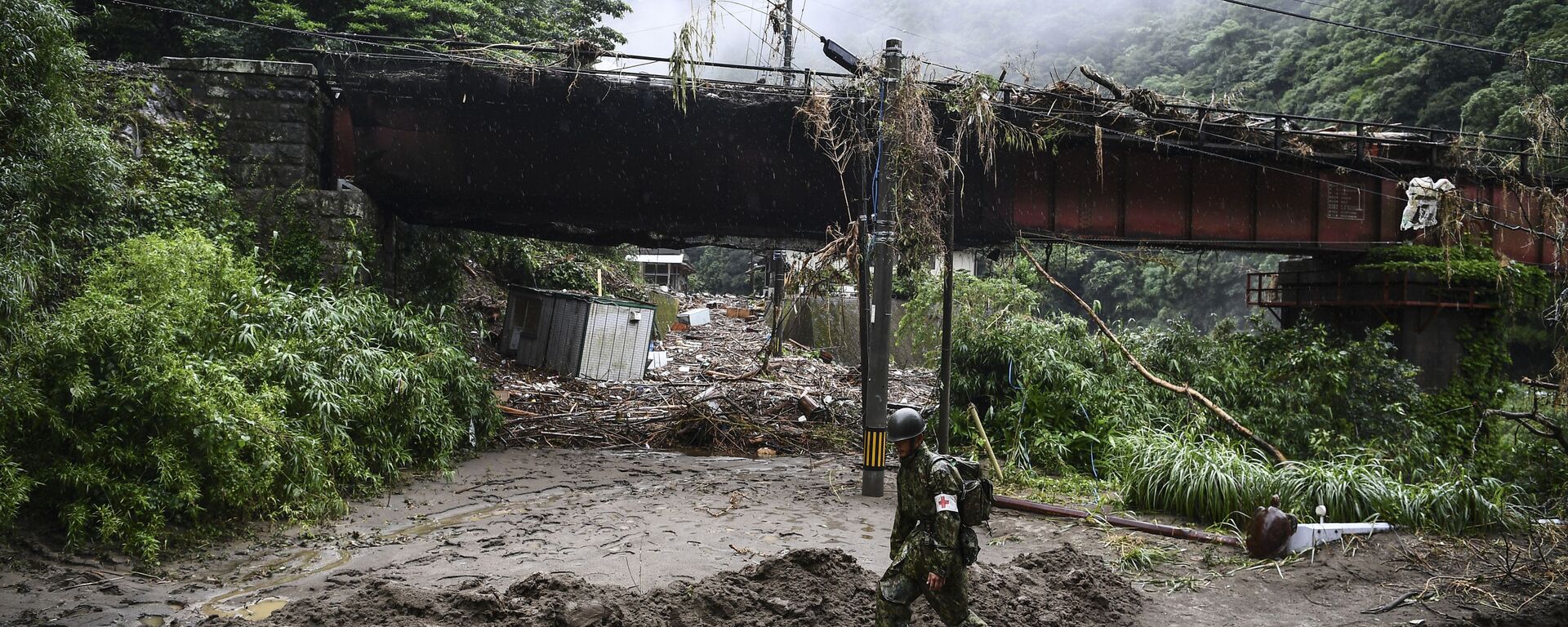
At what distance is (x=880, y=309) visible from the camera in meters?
10.0

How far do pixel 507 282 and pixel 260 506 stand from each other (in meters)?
16.9

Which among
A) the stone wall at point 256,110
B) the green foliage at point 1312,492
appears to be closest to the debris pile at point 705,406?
the stone wall at point 256,110

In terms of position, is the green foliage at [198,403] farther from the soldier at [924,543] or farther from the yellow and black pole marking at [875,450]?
the soldier at [924,543]

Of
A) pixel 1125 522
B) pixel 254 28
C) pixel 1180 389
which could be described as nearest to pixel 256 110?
pixel 254 28

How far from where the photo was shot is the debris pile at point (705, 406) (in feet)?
44.4

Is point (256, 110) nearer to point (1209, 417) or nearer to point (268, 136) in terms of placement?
point (268, 136)

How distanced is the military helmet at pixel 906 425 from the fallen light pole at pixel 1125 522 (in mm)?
4458

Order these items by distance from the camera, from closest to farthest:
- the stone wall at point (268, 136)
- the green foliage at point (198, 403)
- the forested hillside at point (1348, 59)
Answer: the green foliage at point (198, 403) < the stone wall at point (268, 136) < the forested hillside at point (1348, 59)

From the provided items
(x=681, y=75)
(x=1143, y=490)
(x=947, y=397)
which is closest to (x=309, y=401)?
(x=681, y=75)

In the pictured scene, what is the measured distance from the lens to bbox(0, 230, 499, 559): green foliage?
6.71 metres

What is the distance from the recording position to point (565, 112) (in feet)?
41.0

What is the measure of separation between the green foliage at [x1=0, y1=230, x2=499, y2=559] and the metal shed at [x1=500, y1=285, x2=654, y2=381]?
8624 mm

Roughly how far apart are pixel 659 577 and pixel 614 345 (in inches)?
523

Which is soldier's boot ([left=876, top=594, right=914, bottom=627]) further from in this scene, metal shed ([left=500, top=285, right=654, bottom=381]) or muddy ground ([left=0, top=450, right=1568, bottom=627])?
metal shed ([left=500, top=285, right=654, bottom=381])
